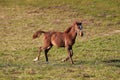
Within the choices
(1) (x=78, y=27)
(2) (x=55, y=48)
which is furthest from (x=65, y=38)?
(2) (x=55, y=48)

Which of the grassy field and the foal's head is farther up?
the foal's head

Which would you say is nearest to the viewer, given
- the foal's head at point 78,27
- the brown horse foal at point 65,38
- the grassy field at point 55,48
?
the grassy field at point 55,48

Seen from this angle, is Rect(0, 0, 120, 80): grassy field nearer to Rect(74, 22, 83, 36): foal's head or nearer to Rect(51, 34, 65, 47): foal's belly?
Rect(51, 34, 65, 47): foal's belly

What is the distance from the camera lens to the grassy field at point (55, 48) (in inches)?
509

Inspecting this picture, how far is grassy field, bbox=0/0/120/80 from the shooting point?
509 inches

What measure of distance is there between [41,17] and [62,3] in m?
5.59

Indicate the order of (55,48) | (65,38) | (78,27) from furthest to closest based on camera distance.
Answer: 1. (55,48)
2. (65,38)
3. (78,27)

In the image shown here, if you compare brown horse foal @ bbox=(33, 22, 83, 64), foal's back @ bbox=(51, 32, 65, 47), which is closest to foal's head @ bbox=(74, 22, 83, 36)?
brown horse foal @ bbox=(33, 22, 83, 64)

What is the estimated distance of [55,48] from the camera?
2000cm

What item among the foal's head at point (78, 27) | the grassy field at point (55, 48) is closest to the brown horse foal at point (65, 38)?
the foal's head at point (78, 27)

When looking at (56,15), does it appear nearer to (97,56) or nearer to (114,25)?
(114,25)

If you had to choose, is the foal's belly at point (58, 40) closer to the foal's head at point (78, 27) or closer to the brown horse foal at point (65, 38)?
the brown horse foal at point (65, 38)

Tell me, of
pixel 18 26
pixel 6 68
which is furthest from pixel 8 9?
pixel 6 68

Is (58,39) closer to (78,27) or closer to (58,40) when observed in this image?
(58,40)
